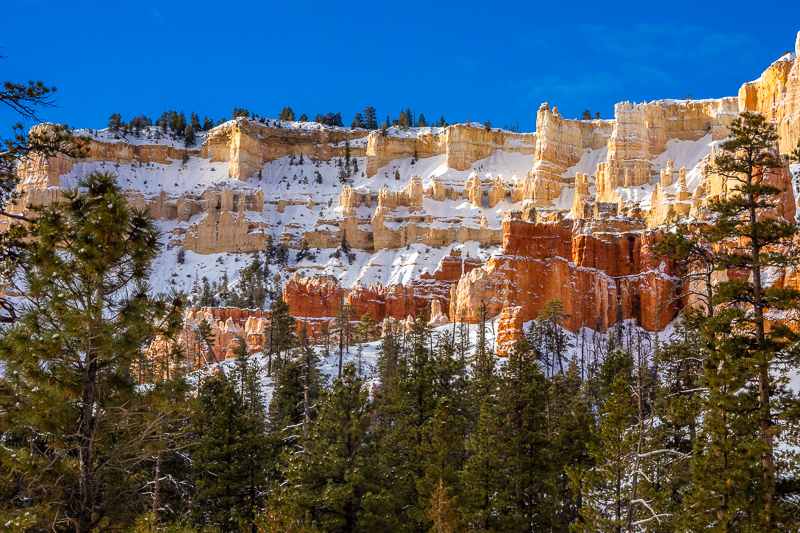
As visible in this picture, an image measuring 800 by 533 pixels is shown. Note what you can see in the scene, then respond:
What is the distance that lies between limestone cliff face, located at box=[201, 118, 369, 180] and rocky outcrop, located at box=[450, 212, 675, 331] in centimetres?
10170

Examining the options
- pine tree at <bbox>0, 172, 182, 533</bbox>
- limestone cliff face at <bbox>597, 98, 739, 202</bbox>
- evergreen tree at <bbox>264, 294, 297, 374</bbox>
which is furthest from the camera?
limestone cliff face at <bbox>597, 98, 739, 202</bbox>

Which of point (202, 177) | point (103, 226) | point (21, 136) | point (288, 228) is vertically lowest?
point (103, 226)

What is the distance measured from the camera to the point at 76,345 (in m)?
12.0

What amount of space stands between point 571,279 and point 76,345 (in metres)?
79.5

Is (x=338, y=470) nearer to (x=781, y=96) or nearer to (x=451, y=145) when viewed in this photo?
(x=781, y=96)

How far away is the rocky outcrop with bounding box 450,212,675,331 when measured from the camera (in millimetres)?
85000

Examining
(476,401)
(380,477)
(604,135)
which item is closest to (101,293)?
(380,477)

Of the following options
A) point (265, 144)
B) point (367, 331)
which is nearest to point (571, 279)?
point (367, 331)

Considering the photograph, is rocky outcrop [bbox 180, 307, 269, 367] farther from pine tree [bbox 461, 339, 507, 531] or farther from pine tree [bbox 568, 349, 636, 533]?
pine tree [bbox 568, 349, 636, 533]

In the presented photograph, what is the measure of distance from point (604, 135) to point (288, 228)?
273 feet

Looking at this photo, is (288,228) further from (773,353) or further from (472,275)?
(773,353)

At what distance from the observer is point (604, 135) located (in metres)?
167

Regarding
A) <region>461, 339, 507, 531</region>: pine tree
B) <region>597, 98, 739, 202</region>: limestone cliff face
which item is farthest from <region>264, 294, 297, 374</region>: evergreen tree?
<region>597, 98, 739, 202</region>: limestone cliff face

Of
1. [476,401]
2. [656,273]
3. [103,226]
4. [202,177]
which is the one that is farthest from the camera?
[202,177]
